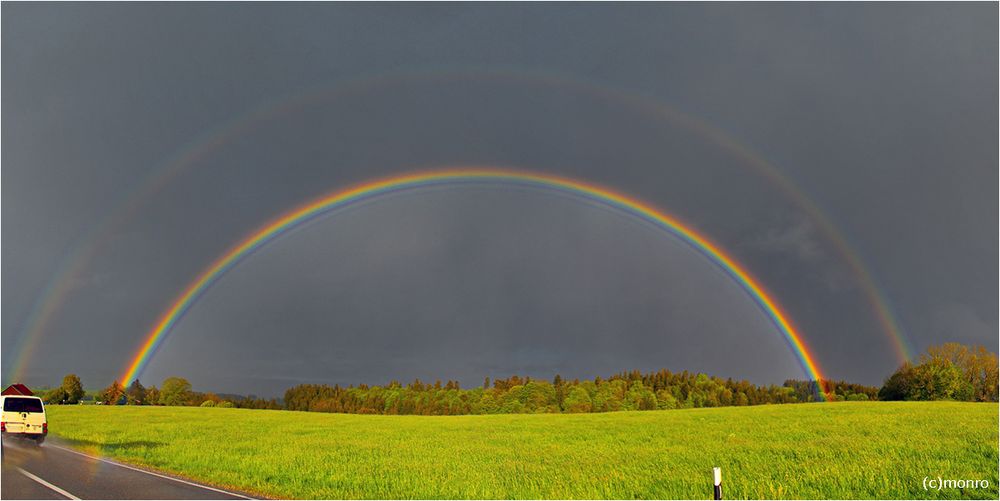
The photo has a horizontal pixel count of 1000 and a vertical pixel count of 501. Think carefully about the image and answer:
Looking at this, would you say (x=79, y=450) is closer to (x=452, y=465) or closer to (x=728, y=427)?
(x=452, y=465)

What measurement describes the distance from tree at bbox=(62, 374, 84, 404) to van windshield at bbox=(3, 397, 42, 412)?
378 ft

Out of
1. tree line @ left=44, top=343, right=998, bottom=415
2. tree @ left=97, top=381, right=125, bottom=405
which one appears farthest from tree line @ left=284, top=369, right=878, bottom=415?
tree @ left=97, top=381, right=125, bottom=405

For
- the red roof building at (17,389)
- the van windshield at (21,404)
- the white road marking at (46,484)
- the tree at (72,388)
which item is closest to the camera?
the white road marking at (46,484)

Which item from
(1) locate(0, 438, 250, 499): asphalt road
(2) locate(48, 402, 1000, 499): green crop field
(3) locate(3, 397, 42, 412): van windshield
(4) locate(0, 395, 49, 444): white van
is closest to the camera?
(1) locate(0, 438, 250, 499): asphalt road

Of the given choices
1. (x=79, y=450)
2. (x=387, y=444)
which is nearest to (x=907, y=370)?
(x=387, y=444)

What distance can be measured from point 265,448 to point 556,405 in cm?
11146

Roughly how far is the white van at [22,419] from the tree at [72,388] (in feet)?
379

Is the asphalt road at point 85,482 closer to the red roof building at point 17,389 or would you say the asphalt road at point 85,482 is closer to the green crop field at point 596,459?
the green crop field at point 596,459

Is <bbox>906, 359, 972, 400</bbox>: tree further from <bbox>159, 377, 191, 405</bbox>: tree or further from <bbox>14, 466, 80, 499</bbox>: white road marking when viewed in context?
<bbox>159, 377, 191, 405</bbox>: tree

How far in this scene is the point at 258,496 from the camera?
16578mm

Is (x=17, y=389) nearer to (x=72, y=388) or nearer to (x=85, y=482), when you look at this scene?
(x=72, y=388)

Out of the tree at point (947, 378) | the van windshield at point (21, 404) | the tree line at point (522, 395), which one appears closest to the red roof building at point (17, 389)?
the tree line at point (522, 395)

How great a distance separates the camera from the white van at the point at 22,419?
2828 centimetres

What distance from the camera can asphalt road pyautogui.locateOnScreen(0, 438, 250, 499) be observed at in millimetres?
16219
